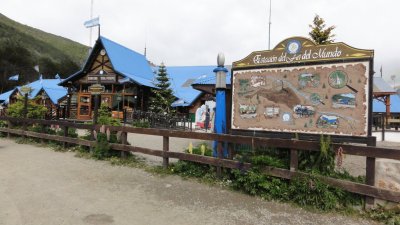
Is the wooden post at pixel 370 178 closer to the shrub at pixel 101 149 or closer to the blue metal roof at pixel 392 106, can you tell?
the shrub at pixel 101 149

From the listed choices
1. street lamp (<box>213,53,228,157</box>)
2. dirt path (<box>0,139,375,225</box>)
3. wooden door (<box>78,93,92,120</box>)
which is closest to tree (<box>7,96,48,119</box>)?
dirt path (<box>0,139,375,225</box>)

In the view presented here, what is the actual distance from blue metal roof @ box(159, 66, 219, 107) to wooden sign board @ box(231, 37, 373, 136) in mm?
23519

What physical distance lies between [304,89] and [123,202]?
400cm

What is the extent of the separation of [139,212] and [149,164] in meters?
3.40

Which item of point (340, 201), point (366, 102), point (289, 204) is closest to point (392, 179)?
point (340, 201)

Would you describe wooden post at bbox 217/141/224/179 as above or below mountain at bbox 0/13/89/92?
below

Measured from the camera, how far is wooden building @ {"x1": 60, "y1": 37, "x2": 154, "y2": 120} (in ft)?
92.0

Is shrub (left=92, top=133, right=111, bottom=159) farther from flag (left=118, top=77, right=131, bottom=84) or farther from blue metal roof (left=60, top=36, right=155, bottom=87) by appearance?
flag (left=118, top=77, right=131, bottom=84)

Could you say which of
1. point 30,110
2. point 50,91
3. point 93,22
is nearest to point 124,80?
point 93,22

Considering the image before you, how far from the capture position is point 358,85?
553 cm

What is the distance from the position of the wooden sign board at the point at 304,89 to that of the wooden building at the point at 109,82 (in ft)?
69.7

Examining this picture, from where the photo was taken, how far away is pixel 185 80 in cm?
3906

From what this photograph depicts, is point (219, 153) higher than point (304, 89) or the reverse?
the reverse

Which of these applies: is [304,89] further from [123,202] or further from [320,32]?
[320,32]
